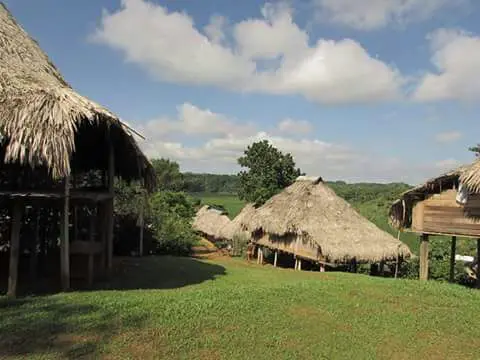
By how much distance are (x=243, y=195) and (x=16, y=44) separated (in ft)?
69.9

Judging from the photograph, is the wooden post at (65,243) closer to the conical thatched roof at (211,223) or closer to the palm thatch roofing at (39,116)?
the palm thatch roofing at (39,116)

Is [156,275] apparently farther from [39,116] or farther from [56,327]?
[56,327]

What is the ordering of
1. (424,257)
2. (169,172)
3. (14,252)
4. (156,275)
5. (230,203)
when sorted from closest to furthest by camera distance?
1. (14,252)
2. (156,275)
3. (424,257)
4. (169,172)
5. (230,203)

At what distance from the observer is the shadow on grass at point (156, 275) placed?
1076 centimetres

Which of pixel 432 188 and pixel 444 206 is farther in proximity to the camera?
pixel 432 188

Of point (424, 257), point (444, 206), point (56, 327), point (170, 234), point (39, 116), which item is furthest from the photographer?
point (170, 234)

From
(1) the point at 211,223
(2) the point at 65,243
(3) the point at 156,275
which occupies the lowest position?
(1) the point at 211,223

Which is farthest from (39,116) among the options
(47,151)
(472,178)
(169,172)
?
(169,172)

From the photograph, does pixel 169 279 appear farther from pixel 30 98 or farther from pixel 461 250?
pixel 461 250

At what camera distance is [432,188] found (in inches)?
556

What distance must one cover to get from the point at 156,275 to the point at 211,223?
68.1 feet

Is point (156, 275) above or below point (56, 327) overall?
below

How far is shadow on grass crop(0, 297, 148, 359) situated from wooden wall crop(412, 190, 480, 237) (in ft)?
32.4

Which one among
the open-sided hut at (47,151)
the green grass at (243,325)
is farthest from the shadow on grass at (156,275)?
the green grass at (243,325)
